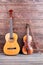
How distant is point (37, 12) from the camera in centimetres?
254

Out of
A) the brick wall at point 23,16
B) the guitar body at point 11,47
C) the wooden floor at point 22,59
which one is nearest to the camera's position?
the wooden floor at point 22,59

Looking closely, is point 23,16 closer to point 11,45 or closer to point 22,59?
point 11,45

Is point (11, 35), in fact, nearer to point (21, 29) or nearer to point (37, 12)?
point (21, 29)

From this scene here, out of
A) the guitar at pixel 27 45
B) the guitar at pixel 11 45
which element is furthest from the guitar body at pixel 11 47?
the guitar at pixel 27 45

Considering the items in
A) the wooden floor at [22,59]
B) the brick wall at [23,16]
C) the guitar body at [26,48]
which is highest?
the brick wall at [23,16]

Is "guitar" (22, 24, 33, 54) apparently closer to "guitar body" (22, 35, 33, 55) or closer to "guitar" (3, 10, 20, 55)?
"guitar body" (22, 35, 33, 55)

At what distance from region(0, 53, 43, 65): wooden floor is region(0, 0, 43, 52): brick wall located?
248mm

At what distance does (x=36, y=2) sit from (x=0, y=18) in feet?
1.90

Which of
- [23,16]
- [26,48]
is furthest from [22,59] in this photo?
[23,16]

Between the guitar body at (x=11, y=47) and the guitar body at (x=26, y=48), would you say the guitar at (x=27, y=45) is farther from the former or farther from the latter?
the guitar body at (x=11, y=47)

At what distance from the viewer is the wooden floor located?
2094 millimetres

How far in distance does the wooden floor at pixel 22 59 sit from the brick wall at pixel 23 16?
0.25 metres

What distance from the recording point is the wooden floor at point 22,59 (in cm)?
209

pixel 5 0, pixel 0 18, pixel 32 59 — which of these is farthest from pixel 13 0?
pixel 32 59
